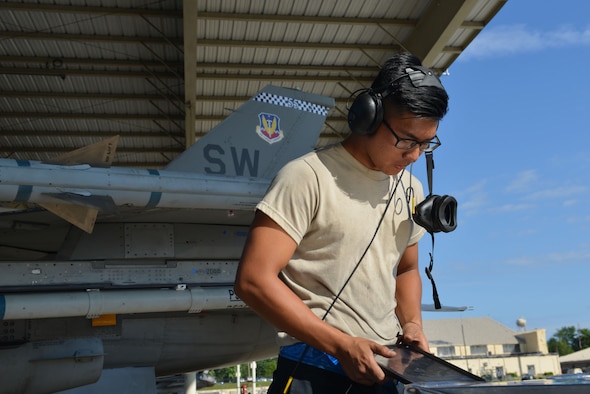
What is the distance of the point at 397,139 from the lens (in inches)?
78.2

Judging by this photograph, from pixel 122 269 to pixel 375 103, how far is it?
6968 mm

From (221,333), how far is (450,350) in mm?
61532

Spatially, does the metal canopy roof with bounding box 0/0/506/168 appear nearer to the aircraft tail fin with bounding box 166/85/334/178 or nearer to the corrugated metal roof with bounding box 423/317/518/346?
the aircraft tail fin with bounding box 166/85/334/178

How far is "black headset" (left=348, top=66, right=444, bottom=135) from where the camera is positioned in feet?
6.49

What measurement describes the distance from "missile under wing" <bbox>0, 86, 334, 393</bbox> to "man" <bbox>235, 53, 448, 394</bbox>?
613cm

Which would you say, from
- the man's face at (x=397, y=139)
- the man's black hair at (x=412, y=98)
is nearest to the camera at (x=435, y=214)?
the man's face at (x=397, y=139)

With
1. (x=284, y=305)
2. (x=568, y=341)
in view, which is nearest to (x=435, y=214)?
(x=284, y=305)

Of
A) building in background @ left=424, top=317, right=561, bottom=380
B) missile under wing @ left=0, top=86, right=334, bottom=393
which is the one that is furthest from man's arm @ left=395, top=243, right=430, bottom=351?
building in background @ left=424, top=317, right=561, bottom=380

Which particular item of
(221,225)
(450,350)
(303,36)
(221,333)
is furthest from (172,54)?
(450,350)

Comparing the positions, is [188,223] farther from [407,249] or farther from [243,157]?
[407,249]

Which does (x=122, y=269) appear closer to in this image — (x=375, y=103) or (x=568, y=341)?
(x=375, y=103)

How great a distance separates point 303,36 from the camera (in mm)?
13984

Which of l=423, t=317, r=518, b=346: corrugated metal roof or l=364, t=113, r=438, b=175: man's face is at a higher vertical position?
l=423, t=317, r=518, b=346: corrugated metal roof

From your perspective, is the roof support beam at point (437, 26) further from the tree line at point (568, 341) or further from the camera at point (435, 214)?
the tree line at point (568, 341)
